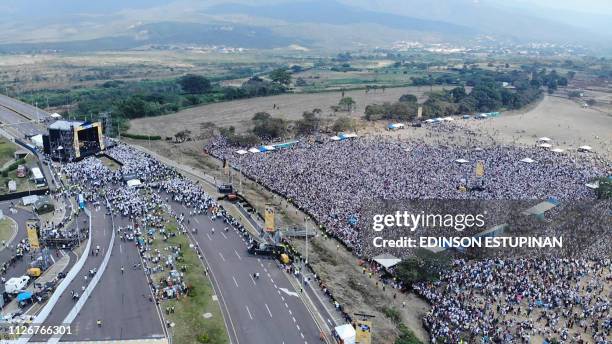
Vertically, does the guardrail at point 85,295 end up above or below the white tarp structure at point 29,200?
below

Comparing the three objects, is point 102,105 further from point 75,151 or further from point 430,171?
point 430,171

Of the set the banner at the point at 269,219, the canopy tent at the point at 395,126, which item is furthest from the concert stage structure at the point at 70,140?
the canopy tent at the point at 395,126

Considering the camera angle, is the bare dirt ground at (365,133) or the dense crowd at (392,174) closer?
the bare dirt ground at (365,133)

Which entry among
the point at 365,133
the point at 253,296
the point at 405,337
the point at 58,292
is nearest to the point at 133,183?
the point at 58,292

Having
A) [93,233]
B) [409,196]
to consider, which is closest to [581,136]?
[409,196]

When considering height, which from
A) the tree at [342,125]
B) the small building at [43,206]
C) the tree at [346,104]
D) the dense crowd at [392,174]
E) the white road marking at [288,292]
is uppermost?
the tree at [346,104]

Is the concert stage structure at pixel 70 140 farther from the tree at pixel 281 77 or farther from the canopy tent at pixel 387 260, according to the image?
the tree at pixel 281 77
